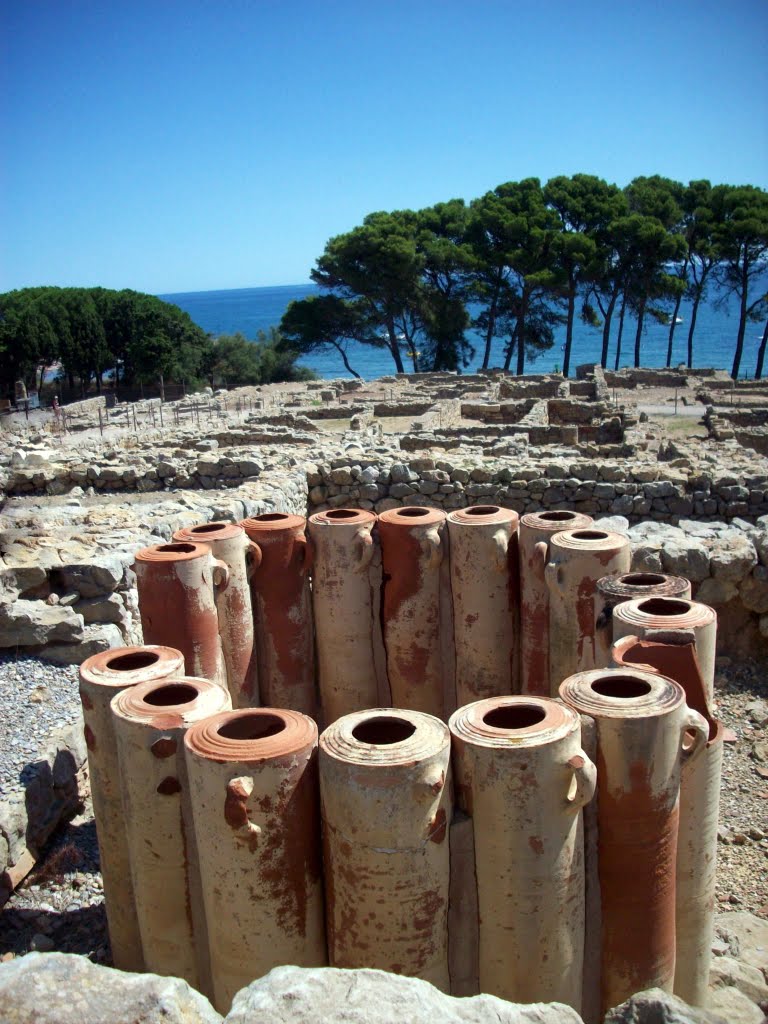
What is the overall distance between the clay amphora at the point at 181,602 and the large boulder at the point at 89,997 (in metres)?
2.98

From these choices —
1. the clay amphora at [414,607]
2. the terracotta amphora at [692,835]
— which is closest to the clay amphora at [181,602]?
the clay amphora at [414,607]

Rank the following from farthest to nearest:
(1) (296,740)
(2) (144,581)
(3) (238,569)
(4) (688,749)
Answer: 1. (3) (238,569)
2. (2) (144,581)
3. (4) (688,749)
4. (1) (296,740)

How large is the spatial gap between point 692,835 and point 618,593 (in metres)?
1.46

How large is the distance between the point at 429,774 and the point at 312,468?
933 cm

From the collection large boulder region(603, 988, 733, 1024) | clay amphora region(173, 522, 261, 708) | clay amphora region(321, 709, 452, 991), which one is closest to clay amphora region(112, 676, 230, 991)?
clay amphora region(321, 709, 452, 991)

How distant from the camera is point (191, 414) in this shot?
27844mm

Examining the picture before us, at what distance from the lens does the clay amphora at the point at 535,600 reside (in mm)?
6020

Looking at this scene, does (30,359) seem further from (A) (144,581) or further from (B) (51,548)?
(A) (144,581)

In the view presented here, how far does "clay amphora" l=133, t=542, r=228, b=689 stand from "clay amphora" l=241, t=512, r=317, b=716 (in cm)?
82

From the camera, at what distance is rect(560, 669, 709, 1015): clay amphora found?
145 inches

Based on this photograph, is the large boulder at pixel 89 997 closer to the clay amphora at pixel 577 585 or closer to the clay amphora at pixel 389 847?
the clay amphora at pixel 389 847

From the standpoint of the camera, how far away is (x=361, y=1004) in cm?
242


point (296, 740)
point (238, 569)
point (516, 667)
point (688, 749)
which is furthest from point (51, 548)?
point (688, 749)

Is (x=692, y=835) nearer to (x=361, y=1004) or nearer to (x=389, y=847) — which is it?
(x=389, y=847)
